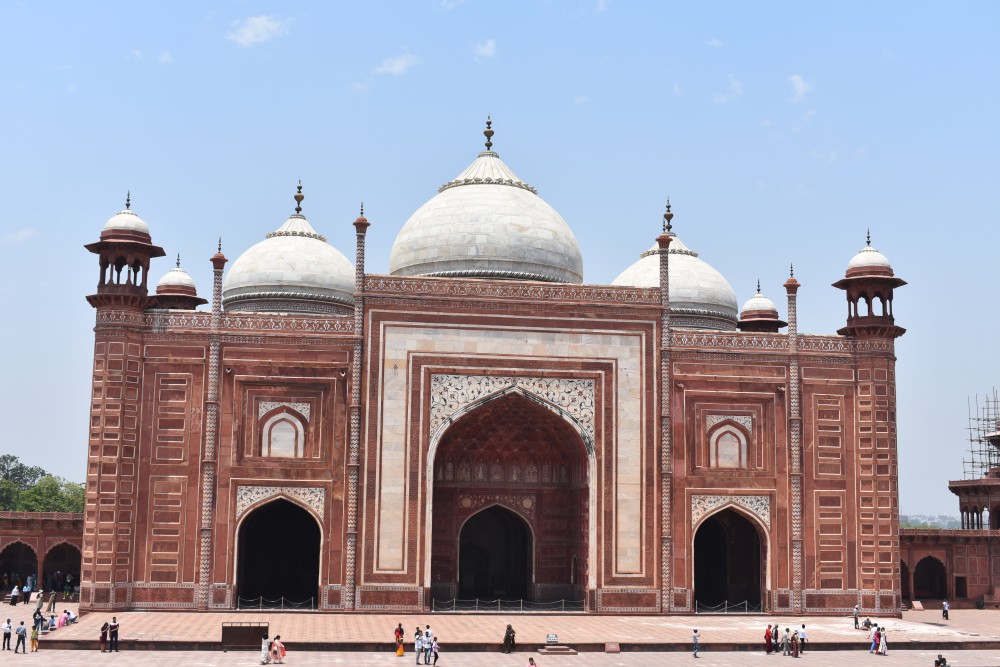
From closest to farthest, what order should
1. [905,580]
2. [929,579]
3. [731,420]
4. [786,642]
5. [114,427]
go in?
1. [786,642]
2. [114,427]
3. [731,420]
4. [905,580]
5. [929,579]

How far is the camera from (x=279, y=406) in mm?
22859

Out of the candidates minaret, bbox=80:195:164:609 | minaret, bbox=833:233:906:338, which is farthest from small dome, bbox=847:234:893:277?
minaret, bbox=80:195:164:609

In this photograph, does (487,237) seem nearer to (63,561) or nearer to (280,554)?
(280,554)

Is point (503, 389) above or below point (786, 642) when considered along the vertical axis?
above

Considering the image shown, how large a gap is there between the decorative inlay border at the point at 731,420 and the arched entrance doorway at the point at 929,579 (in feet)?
27.1

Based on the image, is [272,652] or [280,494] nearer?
[272,652]

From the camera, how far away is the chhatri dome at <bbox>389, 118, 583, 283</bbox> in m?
25.4

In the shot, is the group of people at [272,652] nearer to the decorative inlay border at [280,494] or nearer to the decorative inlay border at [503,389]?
the decorative inlay border at [280,494]

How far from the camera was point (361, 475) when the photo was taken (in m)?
22.7

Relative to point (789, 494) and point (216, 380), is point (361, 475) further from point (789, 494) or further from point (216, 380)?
point (789, 494)

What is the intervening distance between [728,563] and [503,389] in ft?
20.8

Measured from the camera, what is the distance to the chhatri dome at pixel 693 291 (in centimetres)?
2961

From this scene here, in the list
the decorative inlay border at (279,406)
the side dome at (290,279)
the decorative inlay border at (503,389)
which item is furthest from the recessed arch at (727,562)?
the side dome at (290,279)

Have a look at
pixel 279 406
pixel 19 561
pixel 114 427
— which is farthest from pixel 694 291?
pixel 19 561
